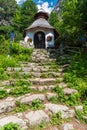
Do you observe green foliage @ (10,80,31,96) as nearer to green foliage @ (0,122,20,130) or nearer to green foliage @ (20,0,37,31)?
green foliage @ (0,122,20,130)

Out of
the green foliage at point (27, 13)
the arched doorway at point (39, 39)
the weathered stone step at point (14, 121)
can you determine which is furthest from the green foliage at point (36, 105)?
the green foliage at point (27, 13)

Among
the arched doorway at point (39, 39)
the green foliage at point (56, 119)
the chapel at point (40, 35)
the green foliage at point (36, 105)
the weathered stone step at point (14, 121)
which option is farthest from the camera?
the arched doorway at point (39, 39)

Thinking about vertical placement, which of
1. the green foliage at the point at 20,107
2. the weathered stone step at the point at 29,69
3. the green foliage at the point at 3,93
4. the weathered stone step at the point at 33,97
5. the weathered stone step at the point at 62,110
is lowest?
the weathered stone step at the point at 62,110

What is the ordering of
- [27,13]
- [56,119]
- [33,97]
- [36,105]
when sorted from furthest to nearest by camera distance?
1. [27,13]
2. [33,97]
3. [36,105]
4. [56,119]

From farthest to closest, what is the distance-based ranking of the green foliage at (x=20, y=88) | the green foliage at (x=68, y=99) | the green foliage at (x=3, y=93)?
the green foliage at (x=20, y=88), the green foliage at (x=3, y=93), the green foliage at (x=68, y=99)

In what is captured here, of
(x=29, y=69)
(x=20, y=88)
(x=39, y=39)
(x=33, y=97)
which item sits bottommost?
(x=33, y=97)

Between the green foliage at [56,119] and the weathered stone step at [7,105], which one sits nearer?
the green foliage at [56,119]

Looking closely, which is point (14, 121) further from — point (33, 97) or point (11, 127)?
point (33, 97)

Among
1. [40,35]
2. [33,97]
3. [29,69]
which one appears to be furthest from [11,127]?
[40,35]

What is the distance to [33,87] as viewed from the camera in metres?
6.93

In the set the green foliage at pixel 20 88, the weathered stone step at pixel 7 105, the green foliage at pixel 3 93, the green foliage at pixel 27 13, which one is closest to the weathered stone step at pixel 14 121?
the weathered stone step at pixel 7 105

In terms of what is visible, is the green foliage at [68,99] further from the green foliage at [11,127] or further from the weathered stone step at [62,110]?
the green foliage at [11,127]

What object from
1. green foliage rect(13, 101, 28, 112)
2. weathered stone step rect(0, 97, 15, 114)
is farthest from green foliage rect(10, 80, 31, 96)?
green foliage rect(13, 101, 28, 112)

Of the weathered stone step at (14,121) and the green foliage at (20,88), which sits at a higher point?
the green foliage at (20,88)
